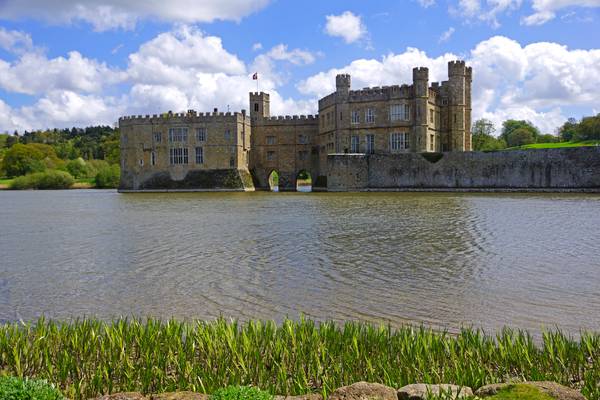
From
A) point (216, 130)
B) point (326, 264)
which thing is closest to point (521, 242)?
point (326, 264)

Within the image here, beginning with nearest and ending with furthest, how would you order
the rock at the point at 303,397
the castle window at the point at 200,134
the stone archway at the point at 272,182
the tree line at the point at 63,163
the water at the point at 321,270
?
the rock at the point at 303,397
the water at the point at 321,270
the castle window at the point at 200,134
the stone archway at the point at 272,182
the tree line at the point at 63,163

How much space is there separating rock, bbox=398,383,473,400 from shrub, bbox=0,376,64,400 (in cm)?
283

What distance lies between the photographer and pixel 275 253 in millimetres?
14742

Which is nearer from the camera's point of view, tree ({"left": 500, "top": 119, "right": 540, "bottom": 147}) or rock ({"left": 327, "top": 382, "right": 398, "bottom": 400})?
rock ({"left": 327, "top": 382, "right": 398, "bottom": 400})

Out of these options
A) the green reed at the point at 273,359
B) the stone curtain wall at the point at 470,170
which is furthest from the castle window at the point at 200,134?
the green reed at the point at 273,359

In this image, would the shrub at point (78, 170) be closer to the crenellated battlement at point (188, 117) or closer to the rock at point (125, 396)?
the crenellated battlement at point (188, 117)

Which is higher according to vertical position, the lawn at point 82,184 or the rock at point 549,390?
the lawn at point 82,184

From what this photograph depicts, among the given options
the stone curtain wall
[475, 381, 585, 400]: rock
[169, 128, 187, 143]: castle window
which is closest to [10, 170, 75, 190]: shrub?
[169, 128, 187, 143]: castle window

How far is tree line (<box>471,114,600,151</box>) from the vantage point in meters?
71.7

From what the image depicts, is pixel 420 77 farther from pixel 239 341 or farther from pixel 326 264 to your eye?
pixel 239 341

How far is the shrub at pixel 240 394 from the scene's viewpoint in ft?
15.1

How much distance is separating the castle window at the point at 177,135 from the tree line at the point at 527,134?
31868 mm

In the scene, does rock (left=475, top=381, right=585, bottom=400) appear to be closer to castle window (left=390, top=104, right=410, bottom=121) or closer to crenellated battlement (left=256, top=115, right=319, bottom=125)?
castle window (left=390, top=104, right=410, bottom=121)

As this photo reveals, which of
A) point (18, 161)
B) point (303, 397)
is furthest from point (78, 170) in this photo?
point (303, 397)
